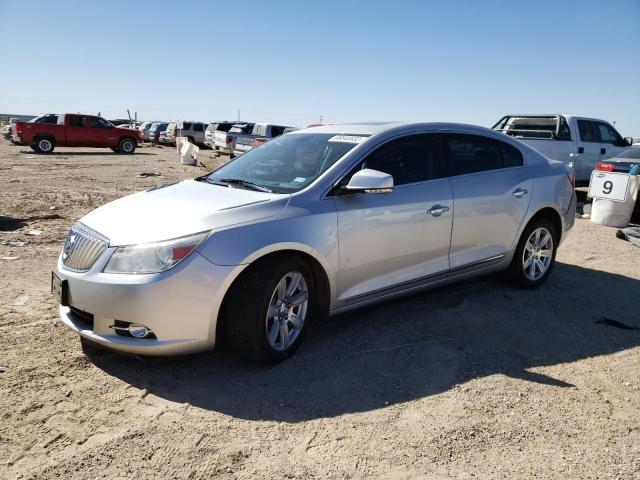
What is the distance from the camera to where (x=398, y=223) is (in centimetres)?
401

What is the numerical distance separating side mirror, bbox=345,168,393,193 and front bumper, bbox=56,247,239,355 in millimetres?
1044

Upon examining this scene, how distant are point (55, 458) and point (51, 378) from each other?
0.84 metres

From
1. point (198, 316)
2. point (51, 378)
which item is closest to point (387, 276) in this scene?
point (198, 316)

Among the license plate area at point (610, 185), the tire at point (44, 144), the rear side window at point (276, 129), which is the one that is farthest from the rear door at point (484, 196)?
the tire at point (44, 144)

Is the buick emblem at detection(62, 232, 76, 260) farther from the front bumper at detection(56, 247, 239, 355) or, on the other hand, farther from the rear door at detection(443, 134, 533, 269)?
the rear door at detection(443, 134, 533, 269)

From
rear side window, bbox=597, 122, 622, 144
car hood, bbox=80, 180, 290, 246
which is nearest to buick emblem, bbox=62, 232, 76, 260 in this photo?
car hood, bbox=80, 180, 290, 246

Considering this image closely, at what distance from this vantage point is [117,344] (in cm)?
313

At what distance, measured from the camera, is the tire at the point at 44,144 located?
21797mm

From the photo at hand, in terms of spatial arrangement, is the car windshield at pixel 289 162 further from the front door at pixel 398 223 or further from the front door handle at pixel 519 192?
the front door handle at pixel 519 192

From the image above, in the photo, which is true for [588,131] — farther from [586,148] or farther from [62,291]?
[62,291]

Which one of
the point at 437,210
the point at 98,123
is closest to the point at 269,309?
the point at 437,210

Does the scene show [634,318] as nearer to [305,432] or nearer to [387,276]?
[387,276]

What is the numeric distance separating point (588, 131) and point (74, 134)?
2025cm

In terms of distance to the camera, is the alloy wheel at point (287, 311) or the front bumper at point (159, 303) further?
the alloy wheel at point (287, 311)
